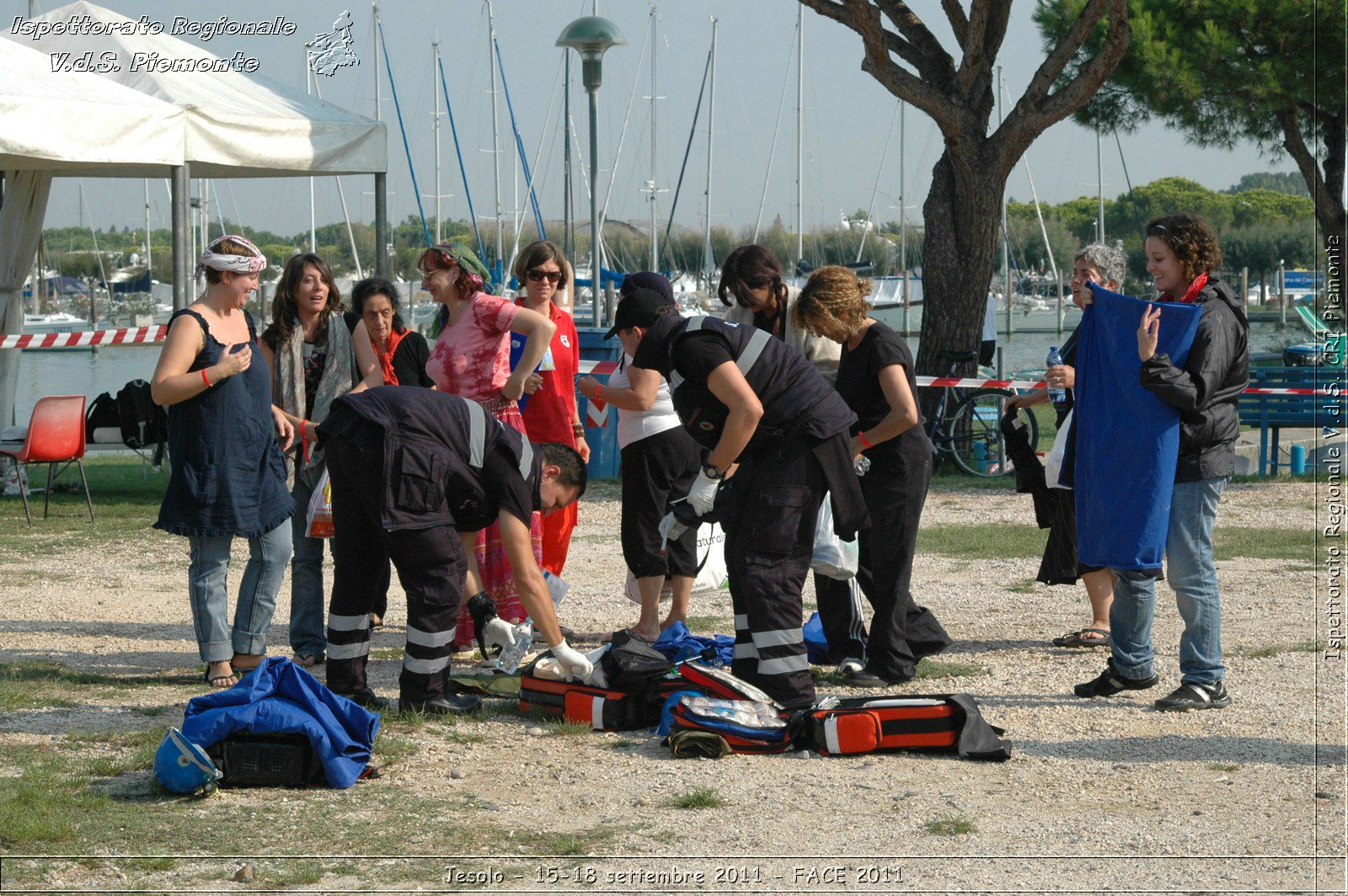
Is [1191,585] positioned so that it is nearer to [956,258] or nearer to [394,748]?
[394,748]

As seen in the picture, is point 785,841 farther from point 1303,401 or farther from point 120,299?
point 120,299

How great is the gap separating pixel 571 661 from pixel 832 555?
1271 mm

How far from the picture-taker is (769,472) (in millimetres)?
4883

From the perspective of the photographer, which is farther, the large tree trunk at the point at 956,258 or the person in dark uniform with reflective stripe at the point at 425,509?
the large tree trunk at the point at 956,258

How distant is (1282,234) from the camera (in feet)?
239

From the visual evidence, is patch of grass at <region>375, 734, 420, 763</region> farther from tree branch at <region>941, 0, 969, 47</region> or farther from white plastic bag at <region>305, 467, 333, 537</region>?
tree branch at <region>941, 0, 969, 47</region>

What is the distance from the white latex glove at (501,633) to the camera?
524 centimetres

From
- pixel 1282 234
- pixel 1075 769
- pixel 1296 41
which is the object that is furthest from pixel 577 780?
pixel 1282 234

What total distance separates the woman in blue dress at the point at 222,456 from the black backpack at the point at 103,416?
676cm

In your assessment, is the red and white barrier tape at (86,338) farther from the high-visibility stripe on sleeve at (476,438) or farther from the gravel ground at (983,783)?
the high-visibility stripe on sleeve at (476,438)

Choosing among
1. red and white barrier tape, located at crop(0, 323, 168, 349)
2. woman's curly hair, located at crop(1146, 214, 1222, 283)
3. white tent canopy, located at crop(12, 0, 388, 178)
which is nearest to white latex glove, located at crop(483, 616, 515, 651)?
woman's curly hair, located at crop(1146, 214, 1222, 283)

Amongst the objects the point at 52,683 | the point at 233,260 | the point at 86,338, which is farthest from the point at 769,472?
the point at 86,338

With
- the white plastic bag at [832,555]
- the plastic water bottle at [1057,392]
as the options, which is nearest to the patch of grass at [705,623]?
the white plastic bag at [832,555]

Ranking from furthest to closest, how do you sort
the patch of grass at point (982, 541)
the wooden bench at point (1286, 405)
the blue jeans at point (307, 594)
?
the wooden bench at point (1286, 405) → the patch of grass at point (982, 541) → the blue jeans at point (307, 594)
